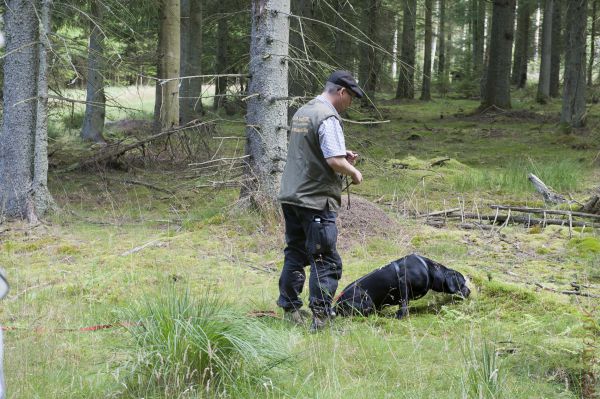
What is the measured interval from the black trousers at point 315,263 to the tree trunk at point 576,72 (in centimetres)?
1378

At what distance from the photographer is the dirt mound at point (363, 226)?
871 centimetres

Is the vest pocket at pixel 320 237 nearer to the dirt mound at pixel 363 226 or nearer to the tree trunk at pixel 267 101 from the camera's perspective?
the dirt mound at pixel 363 226

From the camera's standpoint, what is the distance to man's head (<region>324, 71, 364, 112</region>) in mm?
5633

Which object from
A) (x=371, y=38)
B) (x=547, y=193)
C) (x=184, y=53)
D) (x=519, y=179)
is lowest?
(x=547, y=193)

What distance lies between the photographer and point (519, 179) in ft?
39.5

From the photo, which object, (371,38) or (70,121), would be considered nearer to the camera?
(70,121)

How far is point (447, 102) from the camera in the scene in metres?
33.6

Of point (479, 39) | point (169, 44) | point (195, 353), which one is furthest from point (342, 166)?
point (479, 39)

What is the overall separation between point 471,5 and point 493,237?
36.0 m

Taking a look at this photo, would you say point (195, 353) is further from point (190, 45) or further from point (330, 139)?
point (190, 45)

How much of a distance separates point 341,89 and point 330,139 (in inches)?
18.3

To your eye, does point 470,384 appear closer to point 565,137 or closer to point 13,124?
point 13,124

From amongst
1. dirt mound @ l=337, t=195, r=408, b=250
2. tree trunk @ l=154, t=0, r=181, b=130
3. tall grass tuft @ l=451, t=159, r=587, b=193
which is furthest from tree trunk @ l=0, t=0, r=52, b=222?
tall grass tuft @ l=451, t=159, r=587, b=193

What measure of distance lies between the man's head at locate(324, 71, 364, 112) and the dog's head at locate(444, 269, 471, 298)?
5.60 feet
